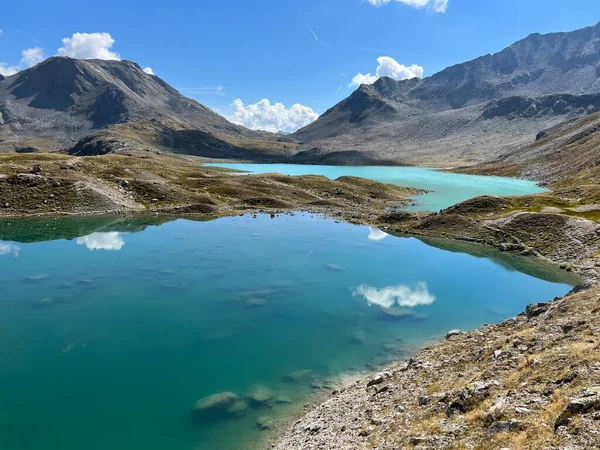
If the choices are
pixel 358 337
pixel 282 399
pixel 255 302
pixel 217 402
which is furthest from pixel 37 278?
pixel 358 337

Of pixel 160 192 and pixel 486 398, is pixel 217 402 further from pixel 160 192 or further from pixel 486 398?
pixel 160 192

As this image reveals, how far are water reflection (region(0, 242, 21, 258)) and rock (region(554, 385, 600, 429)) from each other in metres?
72.3

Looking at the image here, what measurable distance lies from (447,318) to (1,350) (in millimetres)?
39940

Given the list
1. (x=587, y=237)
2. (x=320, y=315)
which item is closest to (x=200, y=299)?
(x=320, y=315)

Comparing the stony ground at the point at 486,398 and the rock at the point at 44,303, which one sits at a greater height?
the stony ground at the point at 486,398

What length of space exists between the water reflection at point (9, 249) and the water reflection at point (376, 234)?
60827 mm

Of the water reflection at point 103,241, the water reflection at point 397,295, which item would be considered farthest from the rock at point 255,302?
the water reflection at point 103,241

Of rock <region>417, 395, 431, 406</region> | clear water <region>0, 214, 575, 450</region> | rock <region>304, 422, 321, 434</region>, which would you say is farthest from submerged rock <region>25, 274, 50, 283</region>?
rock <region>417, 395, 431, 406</region>

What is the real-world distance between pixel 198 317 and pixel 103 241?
141 ft

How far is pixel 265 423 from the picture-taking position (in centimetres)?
2480

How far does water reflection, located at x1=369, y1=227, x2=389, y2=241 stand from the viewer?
81.2 m

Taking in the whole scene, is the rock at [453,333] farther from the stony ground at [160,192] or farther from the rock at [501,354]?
the stony ground at [160,192]

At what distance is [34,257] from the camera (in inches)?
2479

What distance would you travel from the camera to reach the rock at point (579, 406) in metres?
15.1
